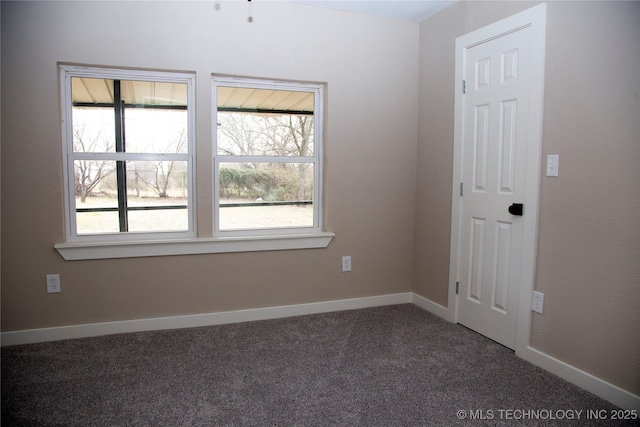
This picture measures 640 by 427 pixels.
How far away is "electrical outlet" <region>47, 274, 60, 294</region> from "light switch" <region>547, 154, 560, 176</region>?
3150 millimetres

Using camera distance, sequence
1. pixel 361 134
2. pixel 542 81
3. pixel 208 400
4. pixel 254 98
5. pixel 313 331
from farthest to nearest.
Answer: pixel 361 134 → pixel 254 98 → pixel 313 331 → pixel 542 81 → pixel 208 400

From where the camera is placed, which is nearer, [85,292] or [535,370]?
[535,370]

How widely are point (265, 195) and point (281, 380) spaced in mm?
1496

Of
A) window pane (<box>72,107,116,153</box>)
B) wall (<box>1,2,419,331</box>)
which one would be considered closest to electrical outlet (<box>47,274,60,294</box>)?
wall (<box>1,2,419,331</box>)

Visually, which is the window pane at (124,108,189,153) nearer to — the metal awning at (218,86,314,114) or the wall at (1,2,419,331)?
the wall at (1,2,419,331)

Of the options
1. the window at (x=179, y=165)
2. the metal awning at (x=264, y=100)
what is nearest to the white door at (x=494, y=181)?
the window at (x=179, y=165)

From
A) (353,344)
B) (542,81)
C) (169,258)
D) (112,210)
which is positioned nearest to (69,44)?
(112,210)

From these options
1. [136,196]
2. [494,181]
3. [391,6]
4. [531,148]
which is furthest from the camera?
[391,6]

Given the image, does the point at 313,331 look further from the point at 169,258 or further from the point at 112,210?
the point at 112,210

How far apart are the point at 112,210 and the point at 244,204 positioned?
0.93m

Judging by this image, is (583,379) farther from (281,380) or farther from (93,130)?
(93,130)

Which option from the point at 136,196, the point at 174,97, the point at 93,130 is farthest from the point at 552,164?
the point at 93,130

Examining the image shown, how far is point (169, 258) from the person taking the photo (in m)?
3.17

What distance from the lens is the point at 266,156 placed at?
3426 mm
